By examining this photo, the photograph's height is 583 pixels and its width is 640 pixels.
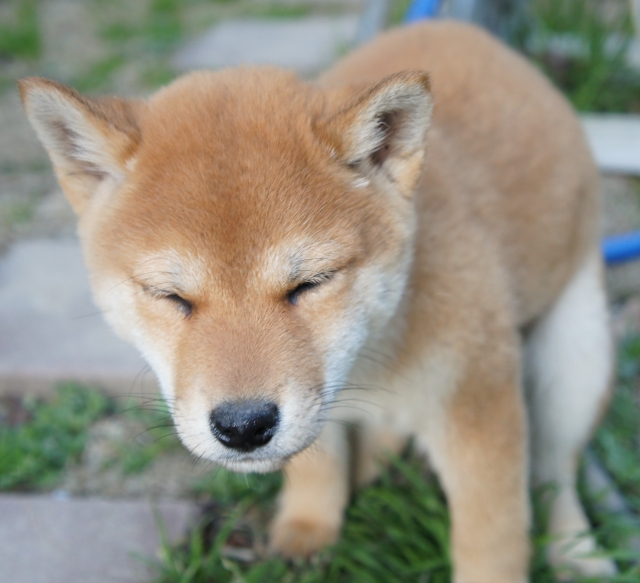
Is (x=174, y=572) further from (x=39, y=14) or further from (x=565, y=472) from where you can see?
(x=39, y=14)

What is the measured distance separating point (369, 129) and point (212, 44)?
Result: 17.8 feet

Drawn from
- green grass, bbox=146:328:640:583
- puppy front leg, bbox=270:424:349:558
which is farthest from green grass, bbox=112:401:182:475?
puppy front leg, bbox=270:424:349:558

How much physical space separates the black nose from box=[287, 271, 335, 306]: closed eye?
348 millimetres

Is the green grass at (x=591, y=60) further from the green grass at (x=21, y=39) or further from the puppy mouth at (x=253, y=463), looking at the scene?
the green grass at (x=21, y=39)

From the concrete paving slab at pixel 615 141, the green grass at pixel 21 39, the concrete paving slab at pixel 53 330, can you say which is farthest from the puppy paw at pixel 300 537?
the green grass at pixel 21 39

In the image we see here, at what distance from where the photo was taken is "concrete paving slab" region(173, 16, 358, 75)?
254 inches

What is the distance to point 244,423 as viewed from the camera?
1778 millimetres

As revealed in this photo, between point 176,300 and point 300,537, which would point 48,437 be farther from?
point 176,300

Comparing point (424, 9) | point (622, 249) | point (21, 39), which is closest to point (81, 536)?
point (622, 249)

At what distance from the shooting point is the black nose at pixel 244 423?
5.84 ft

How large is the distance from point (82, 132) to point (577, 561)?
2.42 metres

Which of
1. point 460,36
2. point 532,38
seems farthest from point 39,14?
point 460,36

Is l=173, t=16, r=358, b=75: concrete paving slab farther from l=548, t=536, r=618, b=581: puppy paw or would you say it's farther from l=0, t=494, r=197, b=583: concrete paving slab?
l=548, t=536, r=618, b=581: puppy paw

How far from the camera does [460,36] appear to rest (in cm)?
317
